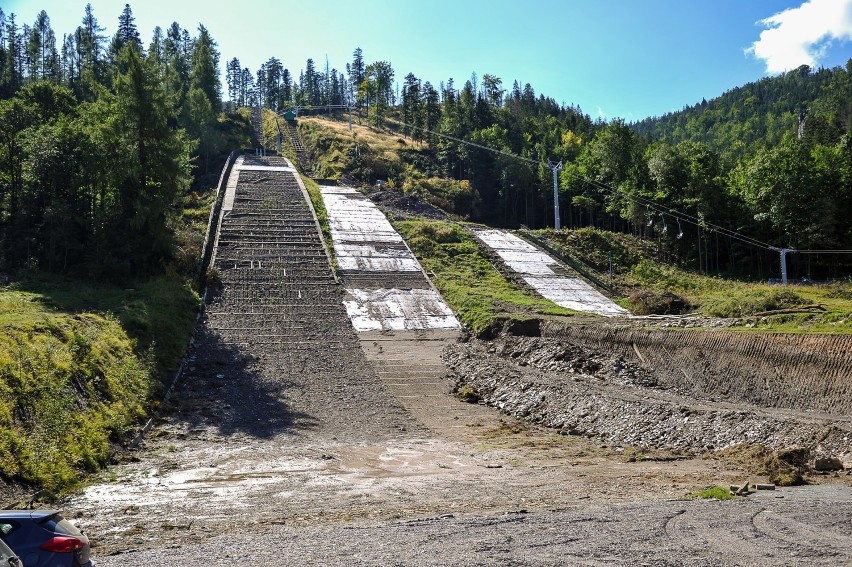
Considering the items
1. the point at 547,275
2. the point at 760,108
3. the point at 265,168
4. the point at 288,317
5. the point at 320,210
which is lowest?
the point at 288,317

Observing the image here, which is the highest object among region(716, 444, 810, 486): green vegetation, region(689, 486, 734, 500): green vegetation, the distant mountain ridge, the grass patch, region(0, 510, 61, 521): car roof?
the distant mountain ridge

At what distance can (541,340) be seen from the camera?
25578 millimetres

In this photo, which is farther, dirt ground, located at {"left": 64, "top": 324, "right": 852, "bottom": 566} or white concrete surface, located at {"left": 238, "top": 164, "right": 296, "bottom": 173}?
white concrete surface, located at {"left": 238, "top": 164, "right": 296, "bottom": 173}

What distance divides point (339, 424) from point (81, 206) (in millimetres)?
18204

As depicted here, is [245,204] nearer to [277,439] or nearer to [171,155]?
[171,155]

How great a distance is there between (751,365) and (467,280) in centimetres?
1855

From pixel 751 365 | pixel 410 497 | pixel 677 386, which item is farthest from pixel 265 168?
pixel 410 497

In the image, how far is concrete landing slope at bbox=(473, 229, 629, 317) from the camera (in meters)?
32.9

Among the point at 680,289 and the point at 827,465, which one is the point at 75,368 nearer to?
the point at 827,465

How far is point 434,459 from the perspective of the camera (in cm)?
1595

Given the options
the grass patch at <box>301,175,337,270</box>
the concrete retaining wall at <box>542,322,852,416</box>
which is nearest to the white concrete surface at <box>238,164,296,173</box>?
the grass patch at <box>301,175,337,270</box>

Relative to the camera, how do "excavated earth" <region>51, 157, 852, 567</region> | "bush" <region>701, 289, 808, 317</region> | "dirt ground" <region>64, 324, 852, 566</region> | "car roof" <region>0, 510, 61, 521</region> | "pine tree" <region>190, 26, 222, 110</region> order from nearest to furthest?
1. "car roof" <region>0, 510, 61, 521</region>
2. "dirt ground" <region>64, 324, 852, 566</region>
3. "excavated earth" <region>51, 157, 852, 567</region>
4. "bush" <region>701, 289, 808, 317</region>
5. "pine tree" <region>190, 26, 222, 110</region>

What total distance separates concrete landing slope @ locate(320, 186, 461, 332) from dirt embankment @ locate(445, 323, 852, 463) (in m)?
5.07

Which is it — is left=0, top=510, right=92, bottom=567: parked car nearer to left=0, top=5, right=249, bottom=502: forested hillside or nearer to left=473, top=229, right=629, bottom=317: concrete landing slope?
left=0, top=5, right=249, bottom=502: forested hillside
